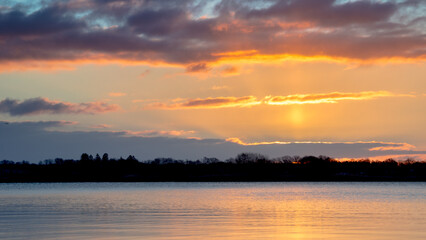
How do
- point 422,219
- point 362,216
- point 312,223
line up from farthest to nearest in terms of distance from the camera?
point 362,216 → point 422,219 → point 312,223

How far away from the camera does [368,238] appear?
3925 cm

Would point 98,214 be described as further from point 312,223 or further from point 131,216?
point 312,223

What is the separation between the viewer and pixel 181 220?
51688 mm

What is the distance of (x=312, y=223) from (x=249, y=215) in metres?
9.86

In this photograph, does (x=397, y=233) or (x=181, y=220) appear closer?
(x=397, y=233)

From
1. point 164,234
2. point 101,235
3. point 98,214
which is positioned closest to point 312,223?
point 164,234

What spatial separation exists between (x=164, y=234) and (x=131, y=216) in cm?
1609

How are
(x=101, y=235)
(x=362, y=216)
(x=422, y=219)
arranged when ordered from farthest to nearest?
(x=362, y=216) < (x=422, y=219) < (x=101, y=235)

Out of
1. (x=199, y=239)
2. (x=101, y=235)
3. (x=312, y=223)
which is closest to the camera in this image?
(x=199, y=239)

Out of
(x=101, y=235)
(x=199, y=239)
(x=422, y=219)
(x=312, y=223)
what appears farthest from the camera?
(x=422, y=219)

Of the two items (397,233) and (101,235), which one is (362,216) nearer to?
(397,233)

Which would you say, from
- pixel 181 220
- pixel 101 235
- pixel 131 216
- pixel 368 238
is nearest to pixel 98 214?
pixel 131 216

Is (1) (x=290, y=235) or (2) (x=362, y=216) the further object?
(2) (x=362, y=216)

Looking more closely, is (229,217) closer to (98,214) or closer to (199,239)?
(98,214)
